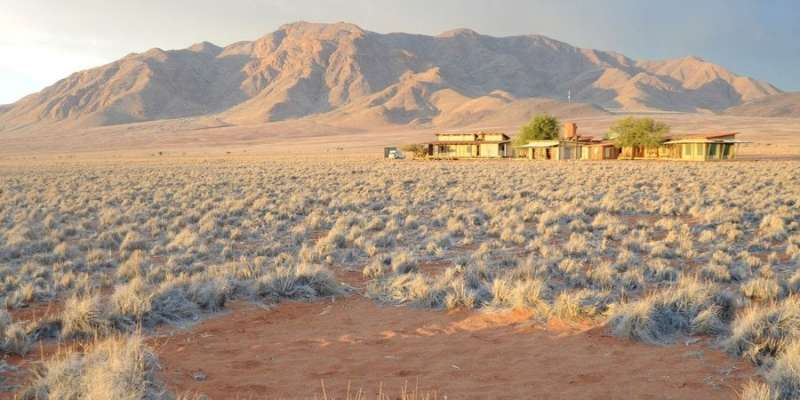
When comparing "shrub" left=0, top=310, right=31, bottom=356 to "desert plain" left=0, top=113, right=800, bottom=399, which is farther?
"shrub" left=0, top=310, right=31, bottom=356

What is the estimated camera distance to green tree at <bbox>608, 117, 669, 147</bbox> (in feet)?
193

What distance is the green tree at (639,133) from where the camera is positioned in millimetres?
58750

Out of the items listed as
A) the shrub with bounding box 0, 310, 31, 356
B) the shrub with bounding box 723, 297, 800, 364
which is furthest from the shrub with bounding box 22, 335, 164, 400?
the shrub with bounding box 723, 297, 800, 364

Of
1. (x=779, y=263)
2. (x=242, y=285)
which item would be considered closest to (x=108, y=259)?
(x=242, y=285)

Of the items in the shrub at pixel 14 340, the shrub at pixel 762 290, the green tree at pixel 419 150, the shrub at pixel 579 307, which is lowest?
the shrub at pixel 762 290

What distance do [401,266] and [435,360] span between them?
458cm

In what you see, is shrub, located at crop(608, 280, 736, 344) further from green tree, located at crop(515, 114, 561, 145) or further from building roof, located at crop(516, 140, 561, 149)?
green tree, located at crop(515, 114, 561, 145)

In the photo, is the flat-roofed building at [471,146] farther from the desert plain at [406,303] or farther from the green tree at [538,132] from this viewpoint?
the desert plain at [406,303]

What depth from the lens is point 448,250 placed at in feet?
41.6

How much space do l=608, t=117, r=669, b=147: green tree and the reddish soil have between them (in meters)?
58.1

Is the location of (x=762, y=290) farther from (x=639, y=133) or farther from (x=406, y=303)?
(x=639, y=133)

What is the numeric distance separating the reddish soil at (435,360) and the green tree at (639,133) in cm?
5810

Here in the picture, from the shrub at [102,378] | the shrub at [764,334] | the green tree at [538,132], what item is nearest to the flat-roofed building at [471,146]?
the green tree at [538,132]

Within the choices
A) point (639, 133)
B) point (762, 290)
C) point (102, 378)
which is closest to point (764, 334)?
point (762, 290)
